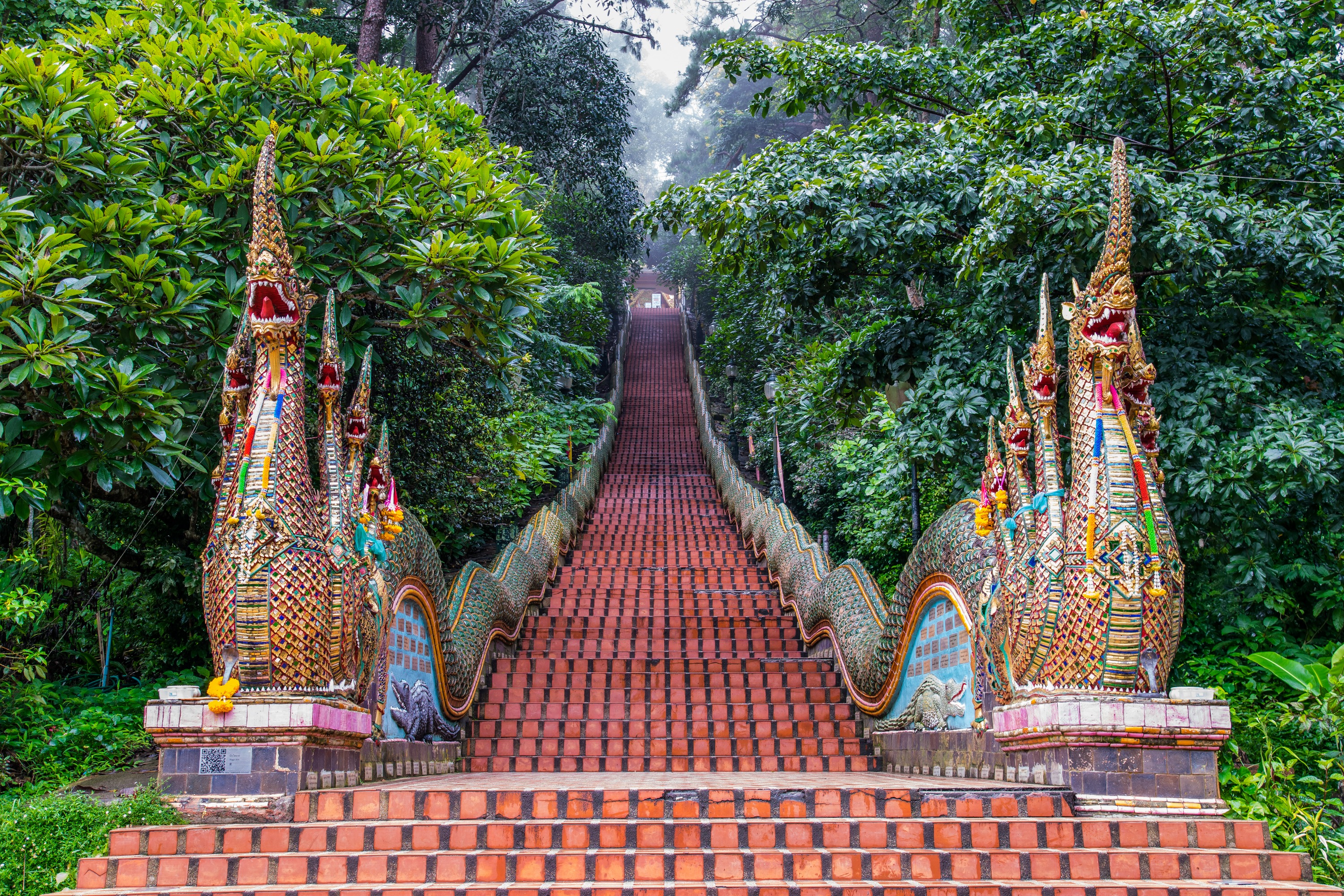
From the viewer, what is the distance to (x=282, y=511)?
5148 mm

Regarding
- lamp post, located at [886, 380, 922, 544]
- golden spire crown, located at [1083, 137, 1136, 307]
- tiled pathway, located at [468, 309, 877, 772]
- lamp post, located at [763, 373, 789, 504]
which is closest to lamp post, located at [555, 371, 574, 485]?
tiled pathway, located at [468, 309, 877, 772]

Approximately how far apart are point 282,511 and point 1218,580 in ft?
20.0

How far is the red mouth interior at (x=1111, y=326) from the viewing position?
17.0 feet

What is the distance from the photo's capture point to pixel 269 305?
17.5 ft

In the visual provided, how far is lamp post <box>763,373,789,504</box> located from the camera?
16266 mm

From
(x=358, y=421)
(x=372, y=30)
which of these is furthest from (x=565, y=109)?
(x=358, y=421)

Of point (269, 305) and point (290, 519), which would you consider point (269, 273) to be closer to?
point (269, 305)

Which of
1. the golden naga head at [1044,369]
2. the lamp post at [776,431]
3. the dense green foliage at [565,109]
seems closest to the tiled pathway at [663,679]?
the lamp post at [776,431]

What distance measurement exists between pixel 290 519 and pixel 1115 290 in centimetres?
449

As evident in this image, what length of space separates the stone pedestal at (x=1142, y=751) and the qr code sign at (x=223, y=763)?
13.2 feet

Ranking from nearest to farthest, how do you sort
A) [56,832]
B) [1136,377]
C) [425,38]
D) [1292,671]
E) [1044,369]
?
[56,832] < [1136,377] < [1044,369] < [1292,671] < [425,38]

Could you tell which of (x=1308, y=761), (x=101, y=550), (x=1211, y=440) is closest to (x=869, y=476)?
(x=1211, y=440)

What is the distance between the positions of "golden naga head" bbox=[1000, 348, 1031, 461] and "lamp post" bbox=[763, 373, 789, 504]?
942 centimetres

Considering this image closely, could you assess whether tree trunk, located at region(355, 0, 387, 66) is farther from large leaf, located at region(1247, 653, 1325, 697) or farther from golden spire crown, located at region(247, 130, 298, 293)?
large leaf, located at region(1247, 653, 1325, 697)
